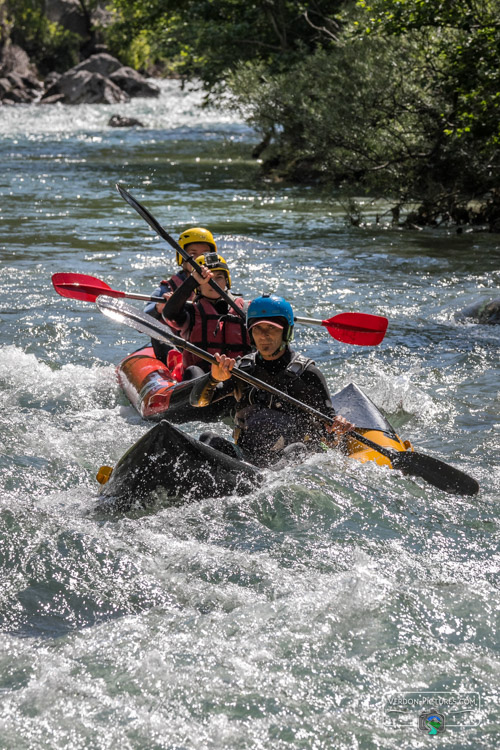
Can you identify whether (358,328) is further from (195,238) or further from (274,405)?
(274,405)

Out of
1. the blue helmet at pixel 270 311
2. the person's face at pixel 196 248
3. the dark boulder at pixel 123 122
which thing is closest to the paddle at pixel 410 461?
the blue helmet at pixel 270 311

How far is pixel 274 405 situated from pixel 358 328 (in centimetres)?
162

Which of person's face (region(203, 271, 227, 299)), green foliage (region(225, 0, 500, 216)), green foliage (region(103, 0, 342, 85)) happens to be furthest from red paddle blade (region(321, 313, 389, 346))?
green foliage (region(103, 0, 342, 85))

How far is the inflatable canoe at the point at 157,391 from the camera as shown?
5805 mm

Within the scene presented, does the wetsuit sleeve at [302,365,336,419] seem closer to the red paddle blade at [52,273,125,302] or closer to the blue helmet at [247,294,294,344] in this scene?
the blue helmet at [247,294,294,344]

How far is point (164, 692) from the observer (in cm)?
326

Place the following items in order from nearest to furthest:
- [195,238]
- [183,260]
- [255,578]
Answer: [255,578], [183,260], [195,238]

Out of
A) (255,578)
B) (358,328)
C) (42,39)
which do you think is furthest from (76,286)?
(42,39)

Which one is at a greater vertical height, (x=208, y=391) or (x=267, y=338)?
(x=267, y=338)

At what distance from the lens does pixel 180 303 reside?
20.9 ft

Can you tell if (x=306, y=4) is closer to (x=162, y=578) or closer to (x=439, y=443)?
(x=439, y=443)

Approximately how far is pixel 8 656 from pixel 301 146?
573 inches

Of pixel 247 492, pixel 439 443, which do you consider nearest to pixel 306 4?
pixel 439 443

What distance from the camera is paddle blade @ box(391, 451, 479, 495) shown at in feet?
15.8
